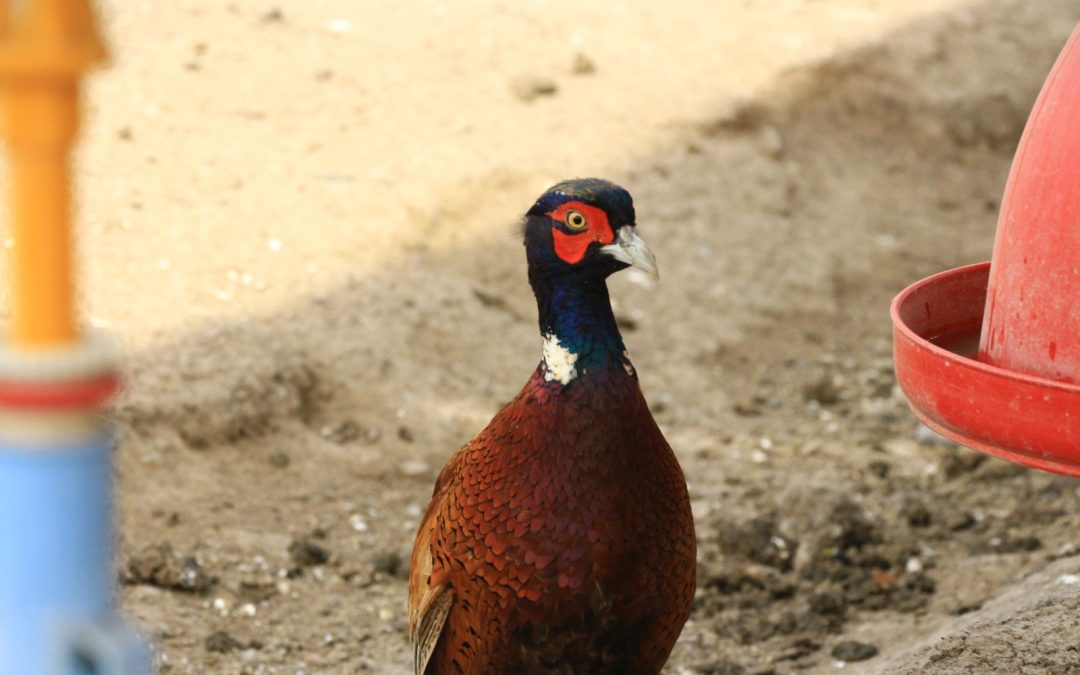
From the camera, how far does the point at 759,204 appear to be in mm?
6918

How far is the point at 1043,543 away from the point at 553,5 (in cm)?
420

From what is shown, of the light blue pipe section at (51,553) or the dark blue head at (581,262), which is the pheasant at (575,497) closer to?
the dark blue head at (581,262)

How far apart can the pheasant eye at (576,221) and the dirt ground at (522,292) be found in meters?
1.48

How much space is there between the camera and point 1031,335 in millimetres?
2348

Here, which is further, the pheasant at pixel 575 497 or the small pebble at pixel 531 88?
the small pebble at pixel 531 88

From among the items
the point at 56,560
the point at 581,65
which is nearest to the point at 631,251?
the point at 56,560

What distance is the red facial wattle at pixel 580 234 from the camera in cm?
292

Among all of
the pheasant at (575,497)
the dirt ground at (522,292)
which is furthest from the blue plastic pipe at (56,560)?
the dirt ground at (522,292)

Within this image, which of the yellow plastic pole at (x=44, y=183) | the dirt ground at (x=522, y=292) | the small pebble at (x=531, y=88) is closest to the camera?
the yellow plastic pole at (x=44, y=183)

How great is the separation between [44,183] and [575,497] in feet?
6.16

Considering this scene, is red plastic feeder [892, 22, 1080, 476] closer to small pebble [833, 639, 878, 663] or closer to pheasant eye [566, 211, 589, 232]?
pheasant eye [566, 211, 589, 232]

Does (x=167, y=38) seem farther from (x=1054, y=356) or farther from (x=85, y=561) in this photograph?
(x=85, y=561)

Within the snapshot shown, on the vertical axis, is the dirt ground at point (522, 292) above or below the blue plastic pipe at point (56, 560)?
below

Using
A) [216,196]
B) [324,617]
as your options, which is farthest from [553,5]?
[324,617]
